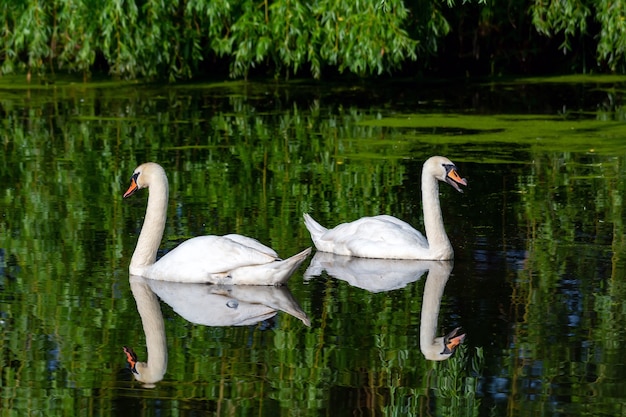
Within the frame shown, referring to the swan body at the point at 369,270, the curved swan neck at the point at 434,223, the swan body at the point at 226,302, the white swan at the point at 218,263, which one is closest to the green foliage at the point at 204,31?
the curved swan neck at the point at 434,223

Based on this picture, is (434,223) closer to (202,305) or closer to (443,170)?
(443,170)

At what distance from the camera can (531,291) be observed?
8.41m

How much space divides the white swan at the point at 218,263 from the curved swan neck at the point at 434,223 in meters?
1.24

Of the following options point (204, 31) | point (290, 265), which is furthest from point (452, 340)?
point (204, 31)

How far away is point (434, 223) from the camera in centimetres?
950

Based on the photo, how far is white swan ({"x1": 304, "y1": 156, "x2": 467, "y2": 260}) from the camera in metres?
9.45

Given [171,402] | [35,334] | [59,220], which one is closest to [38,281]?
[35,334]

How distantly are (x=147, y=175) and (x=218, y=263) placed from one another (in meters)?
0.96

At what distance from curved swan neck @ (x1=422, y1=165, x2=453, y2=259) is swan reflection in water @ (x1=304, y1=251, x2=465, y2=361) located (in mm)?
81

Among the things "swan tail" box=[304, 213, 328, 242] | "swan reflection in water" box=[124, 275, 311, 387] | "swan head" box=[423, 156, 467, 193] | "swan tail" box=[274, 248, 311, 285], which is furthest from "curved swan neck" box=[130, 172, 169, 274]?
"swan head" box=[423, 156, 467, 193]

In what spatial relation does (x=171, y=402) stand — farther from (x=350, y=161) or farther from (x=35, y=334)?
(x=350, y=161)

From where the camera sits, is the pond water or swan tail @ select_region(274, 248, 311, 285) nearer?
the pond water

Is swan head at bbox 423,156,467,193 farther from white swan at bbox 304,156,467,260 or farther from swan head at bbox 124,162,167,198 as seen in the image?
swan head at bbox 124,162,167,198

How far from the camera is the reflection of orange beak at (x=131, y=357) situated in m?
6.88
